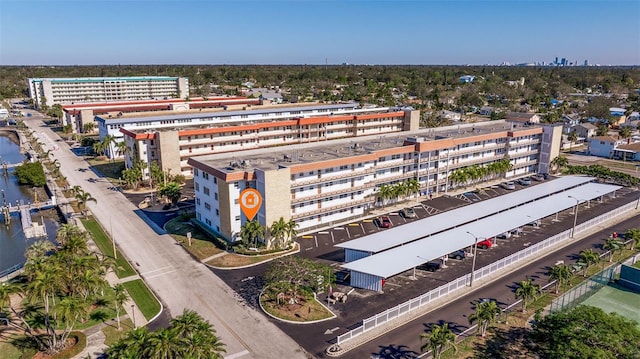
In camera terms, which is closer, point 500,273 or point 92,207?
point 500,273

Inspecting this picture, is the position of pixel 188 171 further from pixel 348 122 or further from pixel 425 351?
pixel 425 351

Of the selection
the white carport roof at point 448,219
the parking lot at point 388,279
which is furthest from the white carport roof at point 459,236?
the parking lot at point 388,279

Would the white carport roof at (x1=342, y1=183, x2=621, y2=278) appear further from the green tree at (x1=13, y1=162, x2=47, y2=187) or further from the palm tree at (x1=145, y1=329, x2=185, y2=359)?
the green tree at (x1=13, y1=162, x2=47, y2=187)

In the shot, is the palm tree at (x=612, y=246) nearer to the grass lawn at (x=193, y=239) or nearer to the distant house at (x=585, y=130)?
the grass lawn at (x=193, y=239)

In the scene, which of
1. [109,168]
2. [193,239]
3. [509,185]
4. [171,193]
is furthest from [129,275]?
[509,185]

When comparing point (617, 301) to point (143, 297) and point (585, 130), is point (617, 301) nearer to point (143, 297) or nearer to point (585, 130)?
point (143, 297)

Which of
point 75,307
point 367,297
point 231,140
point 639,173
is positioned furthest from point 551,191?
point 75,307
